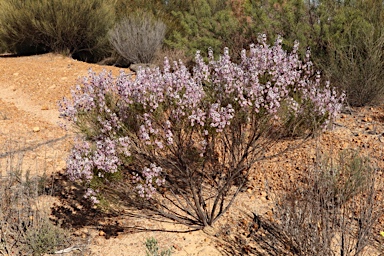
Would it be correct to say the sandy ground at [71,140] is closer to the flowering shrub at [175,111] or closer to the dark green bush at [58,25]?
the flowering shrub at [175,111]

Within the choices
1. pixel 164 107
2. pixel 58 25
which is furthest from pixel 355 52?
pixel 58 25

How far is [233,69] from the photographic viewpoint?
4.05 m

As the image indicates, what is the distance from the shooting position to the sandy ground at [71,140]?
404cm

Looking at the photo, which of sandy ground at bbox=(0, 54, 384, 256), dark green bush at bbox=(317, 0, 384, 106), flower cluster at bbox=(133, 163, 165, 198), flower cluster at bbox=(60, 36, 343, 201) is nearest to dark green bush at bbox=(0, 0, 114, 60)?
sandy ground at bbox=(0, 54, 384, 256)

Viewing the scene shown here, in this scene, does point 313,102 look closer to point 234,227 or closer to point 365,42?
point 234,227

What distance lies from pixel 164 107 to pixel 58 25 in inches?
365

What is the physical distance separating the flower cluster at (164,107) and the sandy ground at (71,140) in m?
0.63

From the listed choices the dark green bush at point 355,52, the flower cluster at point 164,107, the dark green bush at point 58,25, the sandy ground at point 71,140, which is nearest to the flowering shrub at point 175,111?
the flower cluster at point 164,107

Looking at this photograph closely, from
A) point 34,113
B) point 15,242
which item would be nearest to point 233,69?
point 15,242

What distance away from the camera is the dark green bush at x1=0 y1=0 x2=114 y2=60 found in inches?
464

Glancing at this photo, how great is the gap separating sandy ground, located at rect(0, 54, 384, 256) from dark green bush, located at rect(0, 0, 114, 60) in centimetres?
289

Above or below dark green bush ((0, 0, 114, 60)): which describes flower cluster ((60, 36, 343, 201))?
above

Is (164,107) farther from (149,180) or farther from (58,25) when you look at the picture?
(58,25)

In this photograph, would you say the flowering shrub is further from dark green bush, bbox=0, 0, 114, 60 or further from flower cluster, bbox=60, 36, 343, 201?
dark green bush, bbox=0, 0, 114, 60
